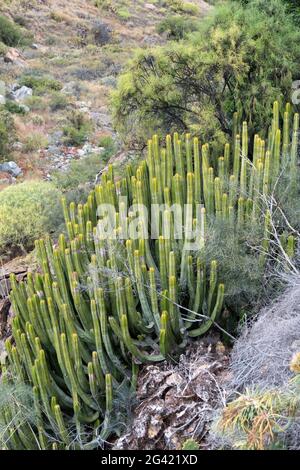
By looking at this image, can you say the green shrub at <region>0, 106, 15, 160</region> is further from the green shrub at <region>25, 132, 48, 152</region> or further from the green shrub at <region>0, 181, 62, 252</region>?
the green shrub at <region>0, 181, 62, 252</region>

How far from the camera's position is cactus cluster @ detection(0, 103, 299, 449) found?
16.0ft

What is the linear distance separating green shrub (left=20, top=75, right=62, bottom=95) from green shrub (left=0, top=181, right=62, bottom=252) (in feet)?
32.9

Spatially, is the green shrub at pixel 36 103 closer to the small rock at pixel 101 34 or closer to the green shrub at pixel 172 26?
the small rock at pixel 101 34

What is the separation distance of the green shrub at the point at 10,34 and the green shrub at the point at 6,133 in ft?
33.1

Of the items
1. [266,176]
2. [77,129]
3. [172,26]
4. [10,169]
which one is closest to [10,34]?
[172,26]

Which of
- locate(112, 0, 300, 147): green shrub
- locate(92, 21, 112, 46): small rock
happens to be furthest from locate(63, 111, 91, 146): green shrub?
locate(92, 21, 112, 46): small rock

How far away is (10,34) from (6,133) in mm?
11556

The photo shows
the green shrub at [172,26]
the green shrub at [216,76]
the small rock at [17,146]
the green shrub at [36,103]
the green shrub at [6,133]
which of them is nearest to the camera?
the green shrub at [216,76]

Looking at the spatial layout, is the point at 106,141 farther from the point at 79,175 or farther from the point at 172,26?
the point at 172,26

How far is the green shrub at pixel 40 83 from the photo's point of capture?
62.3 ft

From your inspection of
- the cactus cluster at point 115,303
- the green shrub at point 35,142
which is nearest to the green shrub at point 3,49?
the green shrub at point 35,142

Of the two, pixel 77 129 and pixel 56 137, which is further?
pixel 77 129

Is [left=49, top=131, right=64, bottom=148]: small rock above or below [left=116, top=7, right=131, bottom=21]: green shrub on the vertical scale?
below

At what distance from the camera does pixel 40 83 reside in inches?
759
